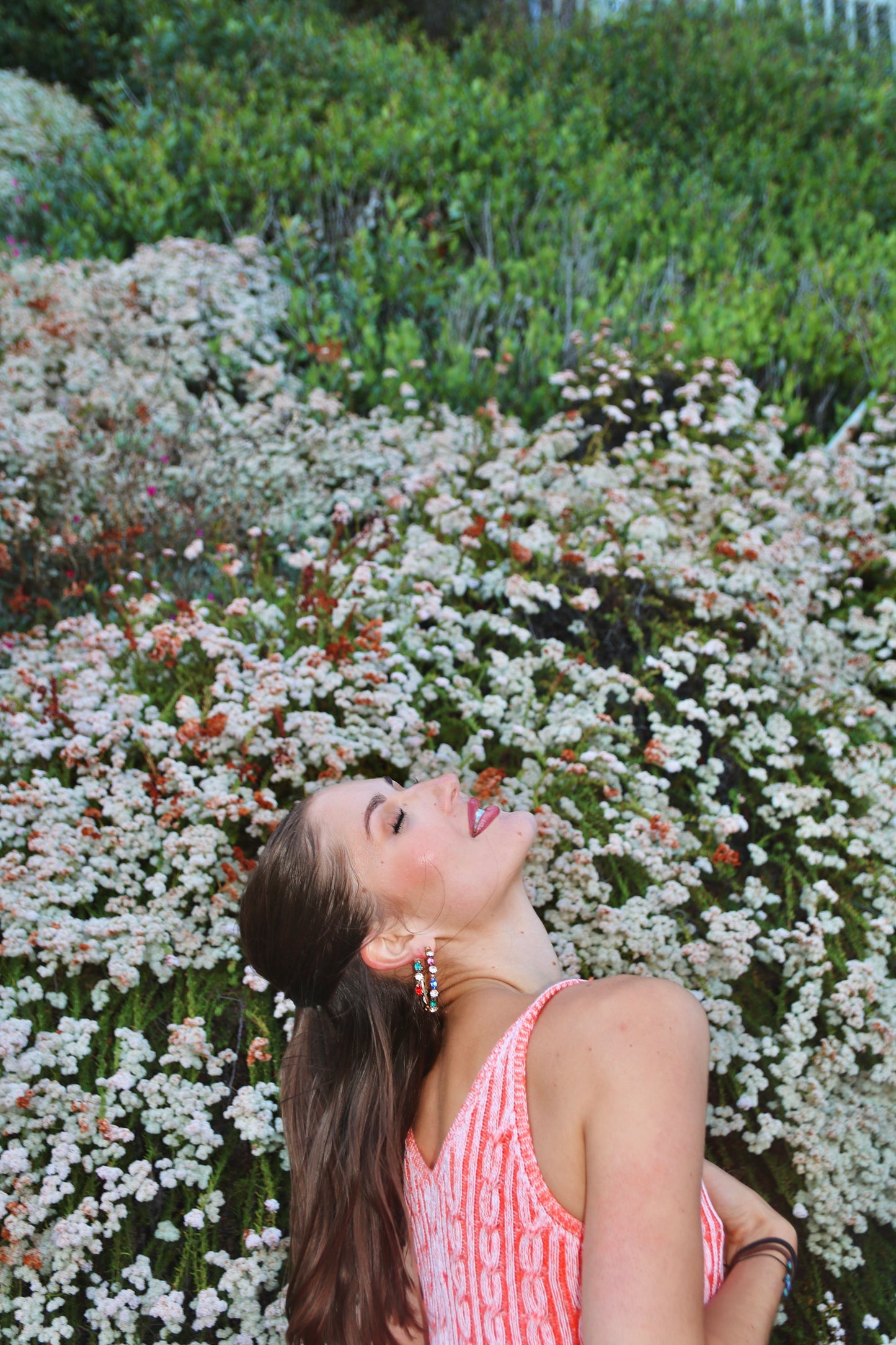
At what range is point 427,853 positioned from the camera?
221 centimetres

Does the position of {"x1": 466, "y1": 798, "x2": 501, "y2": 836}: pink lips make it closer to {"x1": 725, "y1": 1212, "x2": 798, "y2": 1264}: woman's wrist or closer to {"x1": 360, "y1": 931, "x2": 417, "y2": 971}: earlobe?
{"x1": 360, "y1": 931, "x2": 417, "y2": 971}: earlobe

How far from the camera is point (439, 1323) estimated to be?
211 cm

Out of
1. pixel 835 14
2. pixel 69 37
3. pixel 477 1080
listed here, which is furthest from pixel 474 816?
pixel 835 14

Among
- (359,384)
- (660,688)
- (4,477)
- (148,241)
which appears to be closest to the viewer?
(660,688)

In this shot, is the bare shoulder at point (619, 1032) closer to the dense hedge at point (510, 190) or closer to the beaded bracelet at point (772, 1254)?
the beaded bracelet at point (772, 1254)

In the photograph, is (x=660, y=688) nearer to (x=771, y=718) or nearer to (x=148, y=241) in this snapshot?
(x=771, y=718)

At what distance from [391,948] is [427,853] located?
21 centimetres

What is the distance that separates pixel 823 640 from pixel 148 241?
5.01 metres

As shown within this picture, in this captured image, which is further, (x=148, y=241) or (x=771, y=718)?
(x=148, y=241)

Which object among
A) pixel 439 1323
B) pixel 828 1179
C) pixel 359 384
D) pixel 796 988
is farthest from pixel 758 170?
pixel 439 1323

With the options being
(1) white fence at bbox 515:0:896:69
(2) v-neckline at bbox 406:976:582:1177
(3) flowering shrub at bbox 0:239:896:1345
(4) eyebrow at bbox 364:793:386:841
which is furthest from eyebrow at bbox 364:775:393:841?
(1) white fence at bbox 515:0:896:69

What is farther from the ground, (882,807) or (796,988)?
(882,807)

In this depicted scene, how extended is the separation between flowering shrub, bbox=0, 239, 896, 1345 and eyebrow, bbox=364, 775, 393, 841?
852 millimetres

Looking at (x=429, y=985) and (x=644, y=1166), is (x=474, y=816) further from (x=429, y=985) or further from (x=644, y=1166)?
(x=644, y=1166)
